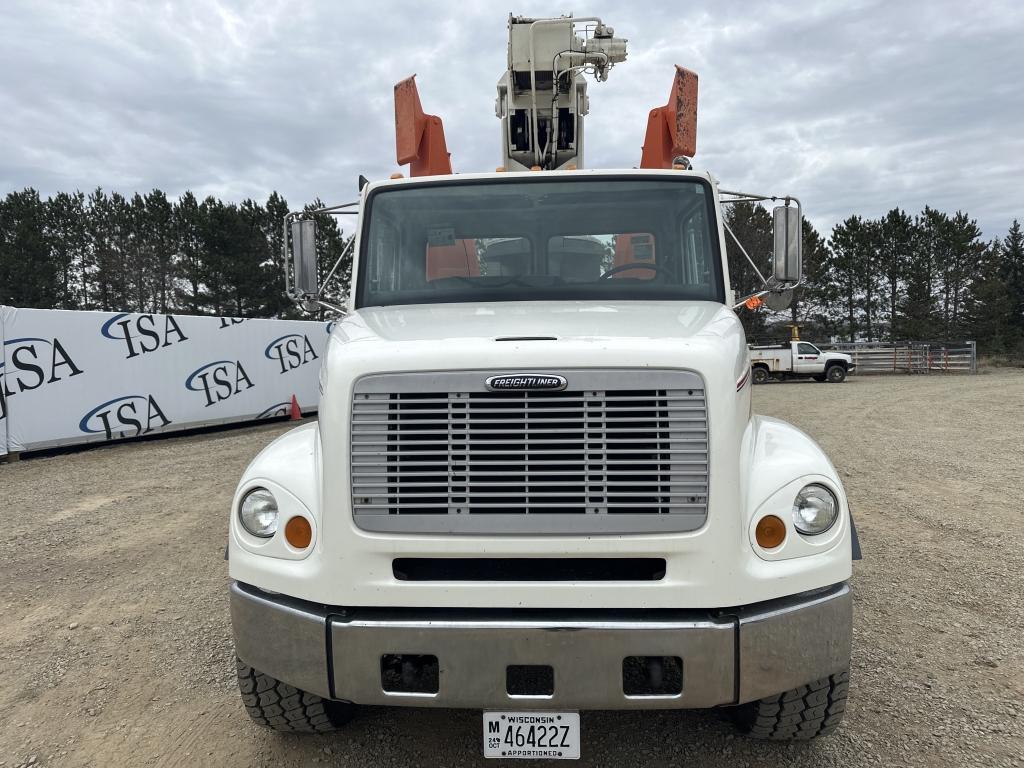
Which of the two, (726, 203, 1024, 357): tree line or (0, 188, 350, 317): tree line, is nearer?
(0, 188, 350, 317): tree line

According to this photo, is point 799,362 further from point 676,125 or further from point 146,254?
point 146,254

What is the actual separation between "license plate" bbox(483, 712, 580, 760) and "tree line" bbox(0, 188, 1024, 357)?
3188 centimetres

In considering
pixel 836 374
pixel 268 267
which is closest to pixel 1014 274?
pixel 836 374

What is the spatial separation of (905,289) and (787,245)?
45793mm

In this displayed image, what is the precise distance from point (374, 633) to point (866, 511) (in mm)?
5743

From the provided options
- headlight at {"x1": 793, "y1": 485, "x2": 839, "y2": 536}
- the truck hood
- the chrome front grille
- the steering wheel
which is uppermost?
the steering wheel

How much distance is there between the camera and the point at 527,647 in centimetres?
223

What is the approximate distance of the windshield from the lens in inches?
133

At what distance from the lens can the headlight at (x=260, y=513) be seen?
2.52m

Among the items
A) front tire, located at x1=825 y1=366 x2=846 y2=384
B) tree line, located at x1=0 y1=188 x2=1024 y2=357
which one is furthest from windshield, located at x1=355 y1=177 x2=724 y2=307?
tree line, located at x1=0 y1=188 x2=1024 y2=357

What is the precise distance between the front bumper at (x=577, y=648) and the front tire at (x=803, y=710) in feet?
0.76

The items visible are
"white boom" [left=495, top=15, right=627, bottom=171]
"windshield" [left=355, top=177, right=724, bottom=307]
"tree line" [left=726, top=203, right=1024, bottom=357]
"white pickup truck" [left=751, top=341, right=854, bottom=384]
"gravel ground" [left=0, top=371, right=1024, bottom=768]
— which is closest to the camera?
"gravel ground" [left=0, top=371, right=1024, bottom=768]

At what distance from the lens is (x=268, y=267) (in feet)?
125

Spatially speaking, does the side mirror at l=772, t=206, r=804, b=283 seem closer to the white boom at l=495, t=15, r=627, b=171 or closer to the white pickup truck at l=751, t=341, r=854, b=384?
the white boom at l=495, t=15, r=627, b=171
